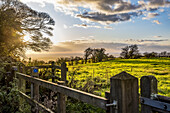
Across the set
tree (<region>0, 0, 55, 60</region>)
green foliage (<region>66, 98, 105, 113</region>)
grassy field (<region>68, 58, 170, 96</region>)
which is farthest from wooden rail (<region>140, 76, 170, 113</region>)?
tree (<region>0, 0, 55, 60</region>)

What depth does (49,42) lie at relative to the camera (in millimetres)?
20766

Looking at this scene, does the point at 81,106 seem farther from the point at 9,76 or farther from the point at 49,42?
the point at 49,42

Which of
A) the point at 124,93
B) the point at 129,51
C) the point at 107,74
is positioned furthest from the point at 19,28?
the point at 129,51

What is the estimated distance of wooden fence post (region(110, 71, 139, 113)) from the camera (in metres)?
1.84

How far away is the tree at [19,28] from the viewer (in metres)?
14.6

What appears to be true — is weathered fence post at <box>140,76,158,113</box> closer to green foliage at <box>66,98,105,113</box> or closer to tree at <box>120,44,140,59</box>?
green foliage at <box>66,98,105,113</box>

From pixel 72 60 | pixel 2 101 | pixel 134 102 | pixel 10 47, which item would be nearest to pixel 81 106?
pixel 2 101

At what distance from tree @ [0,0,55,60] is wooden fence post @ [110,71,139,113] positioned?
12.6 metres

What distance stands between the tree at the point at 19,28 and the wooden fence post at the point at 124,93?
494 inches

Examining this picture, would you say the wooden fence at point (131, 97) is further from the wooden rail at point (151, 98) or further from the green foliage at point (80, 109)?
the green foliage at point (80, 109)

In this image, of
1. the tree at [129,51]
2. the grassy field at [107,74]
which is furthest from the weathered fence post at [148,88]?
the tree at [129,51]

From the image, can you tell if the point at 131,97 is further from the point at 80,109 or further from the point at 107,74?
the point at 107,74

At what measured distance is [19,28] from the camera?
17125 mm

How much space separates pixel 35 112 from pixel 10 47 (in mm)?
11977
